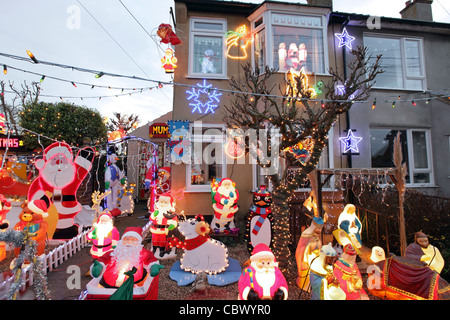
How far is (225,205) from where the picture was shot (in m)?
5.81

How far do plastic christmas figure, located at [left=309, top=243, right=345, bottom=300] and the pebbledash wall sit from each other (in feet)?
A: 13.6

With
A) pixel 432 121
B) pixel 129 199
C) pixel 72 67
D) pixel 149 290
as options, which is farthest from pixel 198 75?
pixel 432 121

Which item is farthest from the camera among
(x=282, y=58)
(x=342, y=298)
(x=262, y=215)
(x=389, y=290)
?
(x=282, y=58)

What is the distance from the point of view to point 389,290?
3611 millimetres

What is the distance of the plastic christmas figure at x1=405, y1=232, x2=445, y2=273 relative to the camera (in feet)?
11.2

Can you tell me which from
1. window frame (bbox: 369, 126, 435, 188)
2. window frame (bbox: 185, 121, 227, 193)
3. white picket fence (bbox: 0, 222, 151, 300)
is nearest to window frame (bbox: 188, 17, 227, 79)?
window frame (bbox: 185, 121, 227, 193)

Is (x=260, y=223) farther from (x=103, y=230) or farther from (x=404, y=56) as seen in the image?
(x=404, y=56)

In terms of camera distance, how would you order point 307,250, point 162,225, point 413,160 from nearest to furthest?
point 307,250 < point 162,225 < point 413,160

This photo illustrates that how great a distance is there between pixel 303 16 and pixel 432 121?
6.34 meters

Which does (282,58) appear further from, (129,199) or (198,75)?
(129,199)

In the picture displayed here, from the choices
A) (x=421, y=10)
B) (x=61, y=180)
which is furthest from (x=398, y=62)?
(x=61, y=180)

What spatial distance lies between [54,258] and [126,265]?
8.55 ft

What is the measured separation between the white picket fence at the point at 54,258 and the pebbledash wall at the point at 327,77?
2.84 metres

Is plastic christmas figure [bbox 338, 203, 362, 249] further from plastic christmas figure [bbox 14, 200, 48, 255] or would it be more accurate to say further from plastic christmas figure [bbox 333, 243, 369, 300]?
plastic christmas figure [bbox 14, 200, 48, 255]
